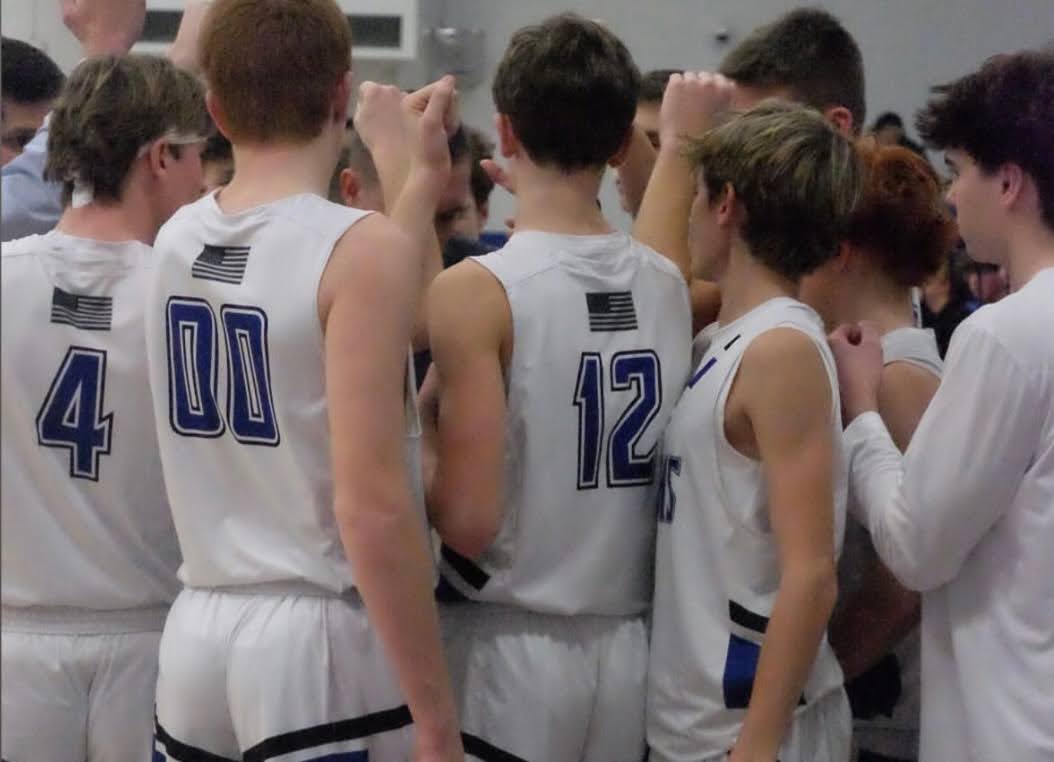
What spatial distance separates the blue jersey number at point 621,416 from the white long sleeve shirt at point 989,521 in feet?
1.03

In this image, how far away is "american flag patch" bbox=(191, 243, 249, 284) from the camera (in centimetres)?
156

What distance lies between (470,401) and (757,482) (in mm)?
373

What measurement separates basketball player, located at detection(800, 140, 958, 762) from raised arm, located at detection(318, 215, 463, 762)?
0.73 meters

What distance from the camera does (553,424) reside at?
5.63ft

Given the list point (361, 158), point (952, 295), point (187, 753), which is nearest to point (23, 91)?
point (361, 158)

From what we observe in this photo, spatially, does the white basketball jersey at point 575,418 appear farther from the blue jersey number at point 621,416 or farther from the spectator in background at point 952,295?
the spectator in background at point 952,295

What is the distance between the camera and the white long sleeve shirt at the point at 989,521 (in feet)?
5.41

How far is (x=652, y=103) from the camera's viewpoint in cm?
257

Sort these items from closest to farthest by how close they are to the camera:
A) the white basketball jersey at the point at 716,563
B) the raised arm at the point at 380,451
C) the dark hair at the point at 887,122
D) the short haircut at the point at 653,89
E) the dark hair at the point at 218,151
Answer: the raised arm at the point at 380,451
the white basketball jersey at the point at 716,563
the dark hair at the point at 218,151
the short haircut at the point at 653,89
the dark hair at the point at 887,122

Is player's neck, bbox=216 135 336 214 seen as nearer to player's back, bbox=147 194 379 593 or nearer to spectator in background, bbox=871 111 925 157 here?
player's back, bbox=147 194 379 593

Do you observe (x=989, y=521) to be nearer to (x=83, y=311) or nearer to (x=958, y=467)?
(x=958, y=467)

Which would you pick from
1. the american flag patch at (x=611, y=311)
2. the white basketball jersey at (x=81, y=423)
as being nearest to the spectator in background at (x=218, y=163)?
the white basketball jersey at (x=81, y=423)

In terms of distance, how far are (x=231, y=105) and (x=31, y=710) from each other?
78 cm

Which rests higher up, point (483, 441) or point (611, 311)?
point (611, 311)
